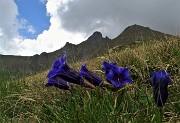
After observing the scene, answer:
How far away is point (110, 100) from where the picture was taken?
5215 mm

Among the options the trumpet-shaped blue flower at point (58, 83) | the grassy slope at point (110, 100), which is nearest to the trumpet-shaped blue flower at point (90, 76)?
the grassy slope at point (110, 100)

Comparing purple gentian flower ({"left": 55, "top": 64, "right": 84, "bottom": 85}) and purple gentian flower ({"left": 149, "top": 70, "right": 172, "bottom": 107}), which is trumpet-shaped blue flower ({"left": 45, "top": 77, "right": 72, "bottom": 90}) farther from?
purple gentian flower ({"left": 149, "top": 70, "right": 172, "bottom": 107})

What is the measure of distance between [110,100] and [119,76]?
38cm

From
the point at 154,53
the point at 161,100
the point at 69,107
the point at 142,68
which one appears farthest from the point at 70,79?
the point at 154,53

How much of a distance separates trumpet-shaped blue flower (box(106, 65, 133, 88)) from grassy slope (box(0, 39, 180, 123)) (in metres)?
0.12

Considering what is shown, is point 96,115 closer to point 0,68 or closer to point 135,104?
point 135,104

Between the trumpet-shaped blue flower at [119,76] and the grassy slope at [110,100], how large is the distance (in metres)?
0.12

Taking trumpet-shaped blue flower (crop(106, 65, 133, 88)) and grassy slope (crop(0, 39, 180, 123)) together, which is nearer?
grassy slope (crop(0, 39, 180, 123))

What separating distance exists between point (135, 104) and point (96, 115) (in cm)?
76

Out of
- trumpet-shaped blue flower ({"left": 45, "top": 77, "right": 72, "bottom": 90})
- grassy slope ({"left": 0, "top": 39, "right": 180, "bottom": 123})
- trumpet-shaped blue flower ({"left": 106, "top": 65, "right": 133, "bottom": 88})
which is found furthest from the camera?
trumpet-shaped blue flower ({"left": 45, "top": 77, "right": 72, "bottom": 90})

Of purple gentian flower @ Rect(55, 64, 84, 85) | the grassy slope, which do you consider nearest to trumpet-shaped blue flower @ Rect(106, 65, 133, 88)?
the grassy slope

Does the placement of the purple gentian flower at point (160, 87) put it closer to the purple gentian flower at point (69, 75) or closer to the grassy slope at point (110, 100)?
the grassy slope at point (110, 100)

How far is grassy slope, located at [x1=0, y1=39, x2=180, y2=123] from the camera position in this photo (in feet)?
15.5

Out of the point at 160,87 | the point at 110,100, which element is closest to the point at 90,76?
the point at 110,100
